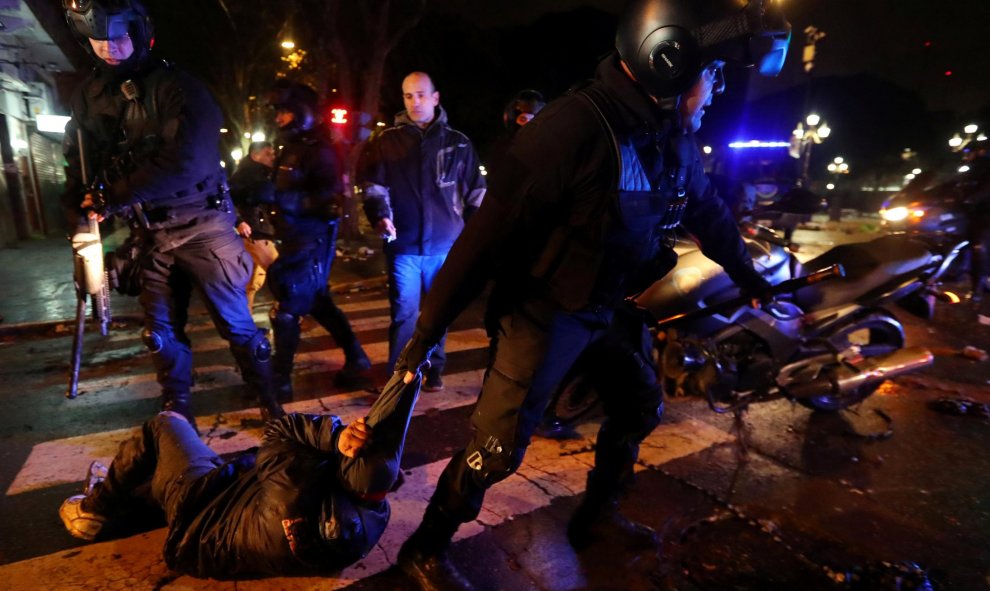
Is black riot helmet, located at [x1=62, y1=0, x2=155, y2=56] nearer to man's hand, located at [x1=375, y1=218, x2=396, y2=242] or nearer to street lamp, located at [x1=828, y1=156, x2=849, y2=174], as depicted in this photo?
man's hand, located at [x1=375, y1=218, x2=396, y2=242]

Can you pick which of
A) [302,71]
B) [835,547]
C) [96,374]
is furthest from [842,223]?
[96,374]

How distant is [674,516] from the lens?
3027mm

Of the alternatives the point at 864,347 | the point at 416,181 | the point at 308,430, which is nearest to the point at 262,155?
the point at 416,181

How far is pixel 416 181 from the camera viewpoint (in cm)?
411

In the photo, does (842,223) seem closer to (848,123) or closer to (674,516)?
(674,516)

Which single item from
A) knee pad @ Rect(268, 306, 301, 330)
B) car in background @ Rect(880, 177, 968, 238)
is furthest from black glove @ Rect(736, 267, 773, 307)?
car in background @ Rect(880, 177, 968, 238)

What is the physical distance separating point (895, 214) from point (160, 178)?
9.74 metres

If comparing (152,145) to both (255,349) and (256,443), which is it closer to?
(255,349)

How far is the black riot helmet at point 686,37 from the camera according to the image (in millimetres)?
2010

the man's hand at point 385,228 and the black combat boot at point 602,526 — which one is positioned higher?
the man's hand at point 385,228

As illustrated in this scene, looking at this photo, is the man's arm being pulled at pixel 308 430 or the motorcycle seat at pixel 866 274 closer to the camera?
the man's arm being pulled at pixel 308 430

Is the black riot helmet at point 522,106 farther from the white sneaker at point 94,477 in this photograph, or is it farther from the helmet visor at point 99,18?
the white sneaker at point 94,477

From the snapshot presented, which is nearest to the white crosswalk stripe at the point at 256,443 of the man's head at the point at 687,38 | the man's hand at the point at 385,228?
the man's hand at the point at 385,228

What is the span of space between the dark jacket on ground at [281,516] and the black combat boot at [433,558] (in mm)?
190
